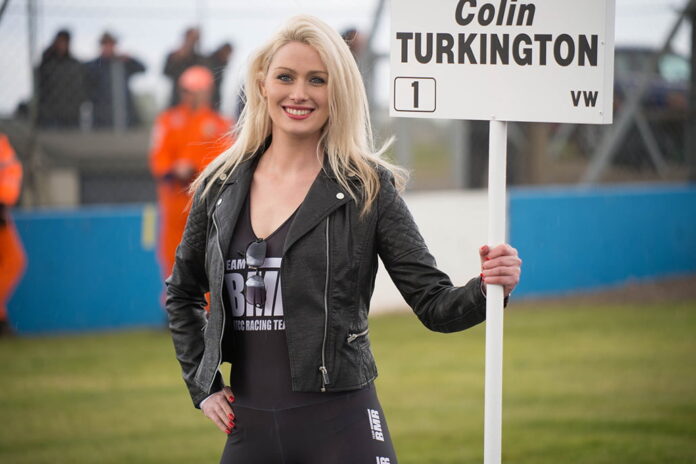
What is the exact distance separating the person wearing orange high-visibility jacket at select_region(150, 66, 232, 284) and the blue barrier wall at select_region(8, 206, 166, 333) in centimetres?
27

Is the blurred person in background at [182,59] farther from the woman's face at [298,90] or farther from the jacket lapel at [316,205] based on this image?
the jacket lapel at [316,205]

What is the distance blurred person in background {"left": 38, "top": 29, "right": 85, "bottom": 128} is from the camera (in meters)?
9.85

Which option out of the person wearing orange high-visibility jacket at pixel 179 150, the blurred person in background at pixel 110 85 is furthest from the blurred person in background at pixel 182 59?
the person wearing orange high-visibility jacket at pixel 179 150

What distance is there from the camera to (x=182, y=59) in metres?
10.5

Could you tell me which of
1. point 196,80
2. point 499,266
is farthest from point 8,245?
point 499,266

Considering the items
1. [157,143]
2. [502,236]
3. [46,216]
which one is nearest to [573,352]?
[157,143]

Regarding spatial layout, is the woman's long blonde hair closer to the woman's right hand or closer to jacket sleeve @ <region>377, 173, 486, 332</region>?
jacket sleeve @ <region>377, 173, 486, 332</region>

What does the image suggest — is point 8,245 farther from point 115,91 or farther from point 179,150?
point 115,91

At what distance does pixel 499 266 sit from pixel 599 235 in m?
8.96

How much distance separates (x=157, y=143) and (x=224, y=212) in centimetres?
666

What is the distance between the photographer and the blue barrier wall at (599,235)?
1133 centimetres

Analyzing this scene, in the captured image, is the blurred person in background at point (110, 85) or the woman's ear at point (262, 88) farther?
the blurred person in background at point (110, 85)

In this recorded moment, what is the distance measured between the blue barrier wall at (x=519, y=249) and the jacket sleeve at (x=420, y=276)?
6.76 metres

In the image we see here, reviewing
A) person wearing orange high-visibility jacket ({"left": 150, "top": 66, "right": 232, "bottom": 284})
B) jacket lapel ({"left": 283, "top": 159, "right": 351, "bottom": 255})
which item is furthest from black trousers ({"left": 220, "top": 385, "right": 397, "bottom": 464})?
person wearing orange high-visibility jacket ({"left": 150, "top": 66, "right": 232, "bottom": 284})
